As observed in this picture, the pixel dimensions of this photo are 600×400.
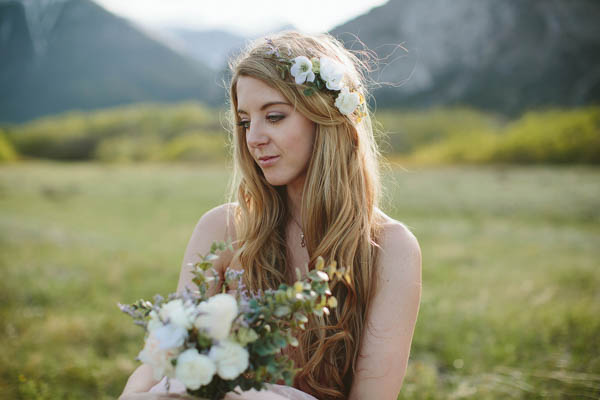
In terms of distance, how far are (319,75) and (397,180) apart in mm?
13823

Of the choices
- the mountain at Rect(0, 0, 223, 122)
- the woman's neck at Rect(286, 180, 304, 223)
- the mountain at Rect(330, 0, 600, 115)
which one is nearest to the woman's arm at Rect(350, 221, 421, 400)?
the woman's neck at Rect(286, 180, 304, 223)

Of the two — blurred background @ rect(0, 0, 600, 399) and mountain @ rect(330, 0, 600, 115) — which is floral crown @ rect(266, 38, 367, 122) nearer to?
blurred background @ rect(0, 0, 600, 399)

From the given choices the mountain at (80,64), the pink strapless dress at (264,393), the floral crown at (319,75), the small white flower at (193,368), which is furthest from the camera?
the mountain at (80,64)

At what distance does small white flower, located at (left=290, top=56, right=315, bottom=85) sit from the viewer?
2.27 m

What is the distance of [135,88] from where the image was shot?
27594mm

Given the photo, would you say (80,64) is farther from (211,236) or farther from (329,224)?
(329,224)

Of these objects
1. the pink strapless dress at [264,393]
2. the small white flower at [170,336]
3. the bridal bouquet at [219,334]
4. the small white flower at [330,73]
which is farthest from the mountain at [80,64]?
the small white flower at [170,336]

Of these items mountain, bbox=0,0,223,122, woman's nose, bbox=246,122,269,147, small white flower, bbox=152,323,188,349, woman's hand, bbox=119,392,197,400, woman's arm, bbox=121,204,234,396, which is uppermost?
mountain, bbox=0,0,223,122

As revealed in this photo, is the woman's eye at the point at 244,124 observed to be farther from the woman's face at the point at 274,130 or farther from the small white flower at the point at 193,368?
the small white flower at the point at 193,368

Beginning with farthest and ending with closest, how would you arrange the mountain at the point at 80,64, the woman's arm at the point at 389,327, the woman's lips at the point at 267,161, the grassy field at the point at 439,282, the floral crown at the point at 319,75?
the mountain at the point at 80,64, the grassy field at the point at 439,282, the woman's lips at the point at 267,161, the floral crown at the point at 319,75, the woman's arm at the point at 389,327

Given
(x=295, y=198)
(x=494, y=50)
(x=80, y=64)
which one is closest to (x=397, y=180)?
(x=494, y=50)

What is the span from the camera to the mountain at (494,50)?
549 inches

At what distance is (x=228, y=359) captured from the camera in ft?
4.23

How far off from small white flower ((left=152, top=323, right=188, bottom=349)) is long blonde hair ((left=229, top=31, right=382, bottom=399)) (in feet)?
3.42
